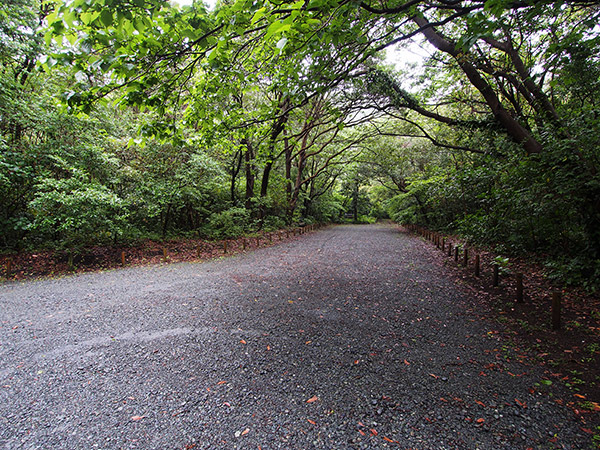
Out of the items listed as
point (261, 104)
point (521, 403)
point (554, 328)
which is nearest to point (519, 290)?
point (554, 328)

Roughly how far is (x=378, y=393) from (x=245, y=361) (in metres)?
1.48

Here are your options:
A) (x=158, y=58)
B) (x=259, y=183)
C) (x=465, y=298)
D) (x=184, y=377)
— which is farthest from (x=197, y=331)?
(x=259, y=183)

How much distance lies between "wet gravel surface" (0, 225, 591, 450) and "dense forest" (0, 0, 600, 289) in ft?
9.31

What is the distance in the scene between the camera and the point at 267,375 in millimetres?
2787

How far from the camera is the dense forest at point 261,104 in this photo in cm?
279

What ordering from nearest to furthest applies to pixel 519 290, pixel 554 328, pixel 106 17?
pixel 106 17 → pixel 554 328 → pixel 519 290

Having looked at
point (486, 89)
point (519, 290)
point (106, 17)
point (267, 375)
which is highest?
point (486, 89)

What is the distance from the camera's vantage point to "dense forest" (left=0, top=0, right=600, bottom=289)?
2787 millimetres

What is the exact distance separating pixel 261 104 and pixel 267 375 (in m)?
7.23

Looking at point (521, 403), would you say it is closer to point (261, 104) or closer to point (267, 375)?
point (267, 375)

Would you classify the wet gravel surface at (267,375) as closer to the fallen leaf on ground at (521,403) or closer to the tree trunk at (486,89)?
the fallen leaf on ground at (521,403)

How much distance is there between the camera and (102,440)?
2.01m

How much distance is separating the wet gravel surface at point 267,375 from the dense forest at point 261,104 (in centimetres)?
284

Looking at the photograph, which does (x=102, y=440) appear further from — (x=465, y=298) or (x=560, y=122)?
(x=560, y=122)
